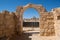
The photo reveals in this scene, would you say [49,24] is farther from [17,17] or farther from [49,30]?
[17,17]

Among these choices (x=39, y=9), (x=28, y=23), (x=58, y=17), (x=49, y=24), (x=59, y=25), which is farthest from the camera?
(x=28, y=23)

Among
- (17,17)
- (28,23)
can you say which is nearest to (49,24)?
(17,17)

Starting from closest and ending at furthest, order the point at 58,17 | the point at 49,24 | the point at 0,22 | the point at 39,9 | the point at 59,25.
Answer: the point at 59,25, the point at 58,17, the point at 0,22, the point at 49,24, the point at 39,9

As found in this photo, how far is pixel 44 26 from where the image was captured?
39.0 ft

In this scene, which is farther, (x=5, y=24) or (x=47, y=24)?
(x=47, y=24)

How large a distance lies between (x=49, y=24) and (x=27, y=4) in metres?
4.27

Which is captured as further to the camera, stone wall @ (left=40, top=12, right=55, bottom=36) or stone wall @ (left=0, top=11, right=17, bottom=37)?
stone wall @ (left=40, top=12, right=55, bottom=36)

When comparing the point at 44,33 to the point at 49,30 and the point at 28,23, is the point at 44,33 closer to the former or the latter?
the point at 49,30

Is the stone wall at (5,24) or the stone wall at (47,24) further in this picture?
the stone wall at (47,24)

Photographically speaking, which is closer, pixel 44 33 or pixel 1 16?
pixel 1 16

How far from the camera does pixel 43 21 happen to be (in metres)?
12.0

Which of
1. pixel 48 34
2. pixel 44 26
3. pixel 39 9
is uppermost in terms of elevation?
pixel 39 9

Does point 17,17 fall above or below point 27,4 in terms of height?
below

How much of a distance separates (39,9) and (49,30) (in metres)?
3.13
